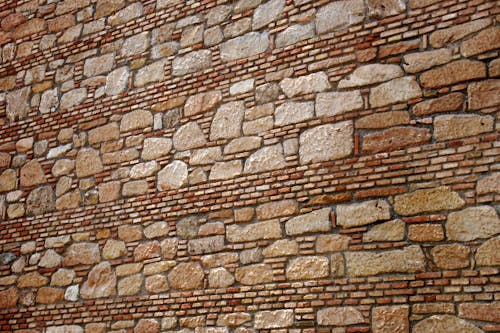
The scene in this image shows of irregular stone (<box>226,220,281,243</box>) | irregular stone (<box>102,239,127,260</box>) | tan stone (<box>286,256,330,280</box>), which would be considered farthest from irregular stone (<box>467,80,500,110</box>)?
irregular stone (<box>102,239,127,260</box>)

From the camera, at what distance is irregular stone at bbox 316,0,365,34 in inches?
191

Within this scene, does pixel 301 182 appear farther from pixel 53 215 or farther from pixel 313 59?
pixel 53 215

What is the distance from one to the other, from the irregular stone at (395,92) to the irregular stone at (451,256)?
Result: 0.96 meters

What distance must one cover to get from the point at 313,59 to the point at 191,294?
1828mm

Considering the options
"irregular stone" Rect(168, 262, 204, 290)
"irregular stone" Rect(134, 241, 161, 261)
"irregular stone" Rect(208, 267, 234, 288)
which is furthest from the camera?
"irregular stone" Rect(134, 241, 161, 261)

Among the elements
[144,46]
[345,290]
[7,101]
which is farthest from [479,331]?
[7,101]

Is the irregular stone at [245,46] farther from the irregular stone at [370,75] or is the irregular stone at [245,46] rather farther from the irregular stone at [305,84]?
the irregular stone at [370,75]

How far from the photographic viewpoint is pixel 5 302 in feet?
19.7

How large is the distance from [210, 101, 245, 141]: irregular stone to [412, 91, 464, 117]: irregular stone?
1298 mm

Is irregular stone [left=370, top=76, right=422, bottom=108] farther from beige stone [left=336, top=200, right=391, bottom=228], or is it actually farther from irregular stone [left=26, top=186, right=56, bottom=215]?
irregular stone [left=26, top=186, right=56, bottom=215]

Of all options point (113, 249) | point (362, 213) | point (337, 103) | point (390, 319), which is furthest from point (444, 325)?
point (113, 249)

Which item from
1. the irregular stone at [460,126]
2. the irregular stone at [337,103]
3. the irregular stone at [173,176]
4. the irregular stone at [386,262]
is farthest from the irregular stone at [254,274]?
the irregular stone at [460,126]

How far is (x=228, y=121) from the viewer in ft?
17.2

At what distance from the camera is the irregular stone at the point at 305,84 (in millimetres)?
4879
